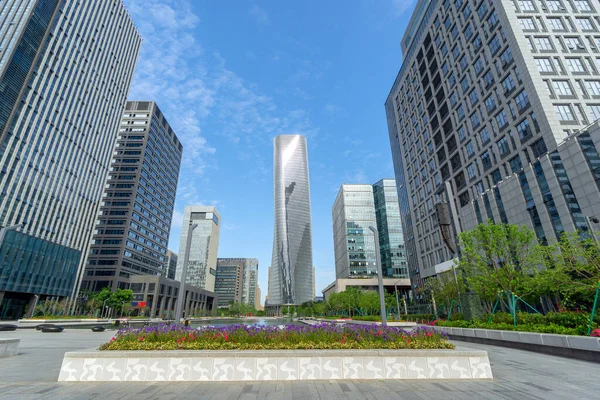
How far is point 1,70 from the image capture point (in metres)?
53.0

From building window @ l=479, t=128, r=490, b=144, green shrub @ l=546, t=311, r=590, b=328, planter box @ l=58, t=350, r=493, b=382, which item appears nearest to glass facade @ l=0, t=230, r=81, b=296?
planter box @ l=58, t=350, r=493, b=382

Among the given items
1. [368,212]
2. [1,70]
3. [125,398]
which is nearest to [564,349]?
[125,398]

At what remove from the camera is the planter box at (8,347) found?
13.1m

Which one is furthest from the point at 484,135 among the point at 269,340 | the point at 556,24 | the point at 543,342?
the point at 269,340

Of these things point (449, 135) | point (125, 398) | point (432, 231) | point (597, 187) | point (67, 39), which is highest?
point (67, 39)

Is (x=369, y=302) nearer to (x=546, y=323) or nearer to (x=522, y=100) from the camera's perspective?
(x=522, y=100)

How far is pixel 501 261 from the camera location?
22891 mm

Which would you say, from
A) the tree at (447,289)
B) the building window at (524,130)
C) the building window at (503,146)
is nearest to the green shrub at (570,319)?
the tree at (447,289)

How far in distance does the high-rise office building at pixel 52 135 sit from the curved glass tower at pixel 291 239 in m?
91.7

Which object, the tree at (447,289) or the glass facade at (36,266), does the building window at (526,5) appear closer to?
the tree at (447,289)

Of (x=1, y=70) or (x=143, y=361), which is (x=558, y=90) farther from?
(x=1, y=70)

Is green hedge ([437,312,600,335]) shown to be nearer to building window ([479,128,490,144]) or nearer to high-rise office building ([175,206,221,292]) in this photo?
building window ([479,128,490,144])

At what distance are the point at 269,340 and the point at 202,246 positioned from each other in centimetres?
18538

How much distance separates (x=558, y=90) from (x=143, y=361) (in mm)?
56824
